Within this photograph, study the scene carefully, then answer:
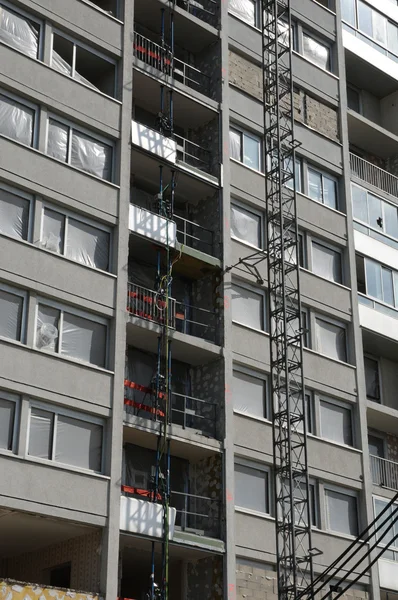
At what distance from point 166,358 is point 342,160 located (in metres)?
14.1

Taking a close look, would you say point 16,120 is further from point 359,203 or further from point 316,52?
point 316,52

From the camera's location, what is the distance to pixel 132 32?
125 feet

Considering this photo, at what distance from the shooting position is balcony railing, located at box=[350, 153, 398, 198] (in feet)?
154

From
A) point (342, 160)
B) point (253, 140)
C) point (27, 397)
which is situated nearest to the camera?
point (27, 397)

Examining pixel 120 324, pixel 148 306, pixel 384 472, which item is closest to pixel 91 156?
pixel 148 306

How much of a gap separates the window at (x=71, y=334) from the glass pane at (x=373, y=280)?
14131 mm

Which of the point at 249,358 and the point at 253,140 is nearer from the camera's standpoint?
the point at 249,358

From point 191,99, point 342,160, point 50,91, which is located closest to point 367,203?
point 342,160

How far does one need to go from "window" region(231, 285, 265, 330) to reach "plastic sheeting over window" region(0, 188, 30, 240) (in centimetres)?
880

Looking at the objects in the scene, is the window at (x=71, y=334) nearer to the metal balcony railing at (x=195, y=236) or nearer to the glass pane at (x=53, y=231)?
the glass pane at (x=53, y=231)

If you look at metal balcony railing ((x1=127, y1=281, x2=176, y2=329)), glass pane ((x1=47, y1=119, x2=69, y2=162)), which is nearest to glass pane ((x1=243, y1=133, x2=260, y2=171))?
metal balcony railing ((x1=127, y1=281, x2=176, y2=329))

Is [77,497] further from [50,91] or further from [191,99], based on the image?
[191,99]

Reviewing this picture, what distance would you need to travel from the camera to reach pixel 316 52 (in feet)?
151

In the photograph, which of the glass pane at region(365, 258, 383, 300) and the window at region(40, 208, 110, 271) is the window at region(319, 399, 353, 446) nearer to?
the glass pane at region(365, 258, 383, 300)
